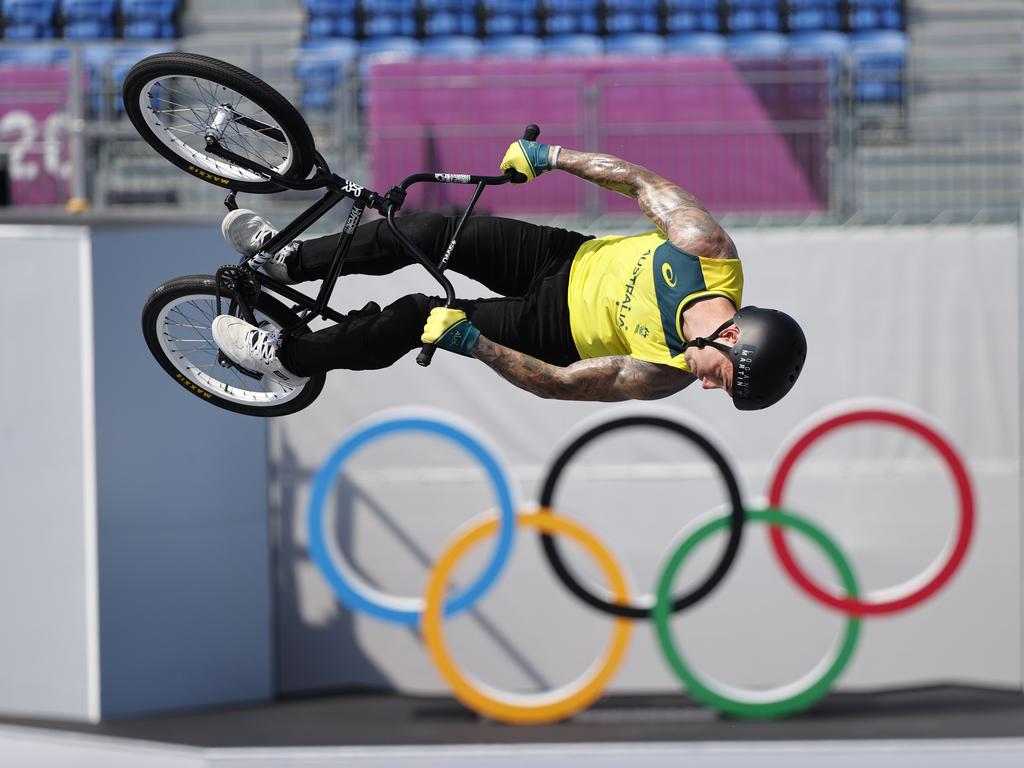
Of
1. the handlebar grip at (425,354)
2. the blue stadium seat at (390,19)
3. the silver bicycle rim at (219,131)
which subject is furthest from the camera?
the blue stadium seat at (390,19)

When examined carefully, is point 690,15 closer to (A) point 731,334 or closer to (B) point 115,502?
(B) point 115,502

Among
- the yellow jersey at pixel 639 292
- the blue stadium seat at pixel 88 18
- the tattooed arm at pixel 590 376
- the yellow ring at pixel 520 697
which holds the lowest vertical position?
the yellow ring at pixel 520 697

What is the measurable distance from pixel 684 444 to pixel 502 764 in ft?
8.97

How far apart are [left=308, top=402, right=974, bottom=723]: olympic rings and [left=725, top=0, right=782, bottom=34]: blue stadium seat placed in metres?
5.52

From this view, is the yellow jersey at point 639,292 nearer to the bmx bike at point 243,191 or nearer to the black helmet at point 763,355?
the black helmet at point 763,355

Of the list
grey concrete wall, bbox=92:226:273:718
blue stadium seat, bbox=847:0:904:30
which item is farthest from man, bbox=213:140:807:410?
blue stadium seat, bbox=847:0:904:30

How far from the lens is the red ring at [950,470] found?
10.4 meters

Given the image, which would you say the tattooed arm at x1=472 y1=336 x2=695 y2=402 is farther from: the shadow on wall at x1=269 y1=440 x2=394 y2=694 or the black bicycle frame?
the shadow on wall at x1=269 y1=440 x2=394 y2=694

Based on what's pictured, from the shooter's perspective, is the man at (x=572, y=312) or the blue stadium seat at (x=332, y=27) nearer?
the man at (x=572, y=312)

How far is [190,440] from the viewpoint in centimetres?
1043

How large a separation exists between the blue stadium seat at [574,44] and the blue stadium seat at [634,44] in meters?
0.10

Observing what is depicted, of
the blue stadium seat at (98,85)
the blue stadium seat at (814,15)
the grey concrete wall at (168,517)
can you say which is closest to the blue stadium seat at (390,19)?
the blue stadium seat at (814,15)

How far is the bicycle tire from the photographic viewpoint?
17.1 ft

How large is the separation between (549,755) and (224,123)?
5992 mm
